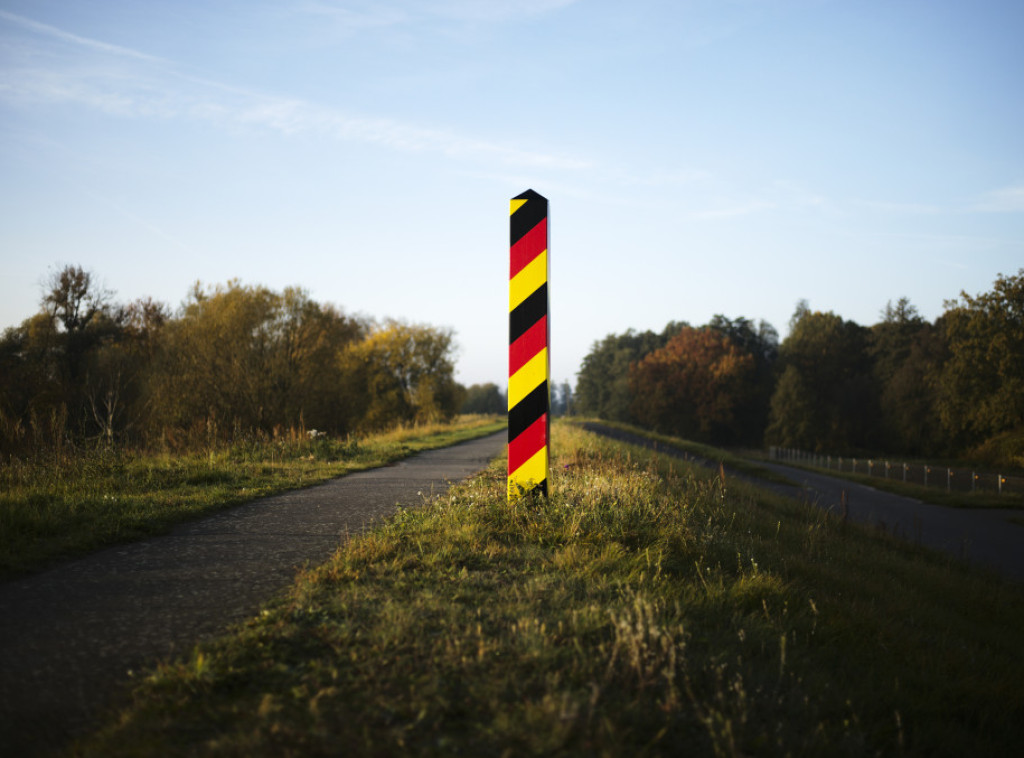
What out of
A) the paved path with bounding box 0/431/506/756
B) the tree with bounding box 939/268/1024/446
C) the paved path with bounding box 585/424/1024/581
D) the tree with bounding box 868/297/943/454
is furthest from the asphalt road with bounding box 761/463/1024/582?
the tree with bounding box 868/297/943/454

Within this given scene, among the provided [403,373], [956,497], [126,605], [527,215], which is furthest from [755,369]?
[126,605]

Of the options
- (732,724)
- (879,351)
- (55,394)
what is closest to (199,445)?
(732,724)

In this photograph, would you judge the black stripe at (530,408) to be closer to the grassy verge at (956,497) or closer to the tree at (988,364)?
the grassy verge at (956,497)

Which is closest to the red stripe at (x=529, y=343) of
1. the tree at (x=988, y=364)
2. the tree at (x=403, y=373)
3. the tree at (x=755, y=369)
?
the tree at (x=403, y=373)

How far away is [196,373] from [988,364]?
5654cm

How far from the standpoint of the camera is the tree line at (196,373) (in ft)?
56.3

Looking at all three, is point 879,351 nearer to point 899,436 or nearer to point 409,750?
point 899,436

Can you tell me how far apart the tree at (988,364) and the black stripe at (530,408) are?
184 feet

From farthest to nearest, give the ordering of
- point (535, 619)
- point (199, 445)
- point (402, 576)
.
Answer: point (199, 445), point (402, 576), point (535, 619)

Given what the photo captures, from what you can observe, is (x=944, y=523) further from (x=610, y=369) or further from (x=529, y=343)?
(x=610, y=369)

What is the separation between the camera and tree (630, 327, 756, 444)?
79625mm

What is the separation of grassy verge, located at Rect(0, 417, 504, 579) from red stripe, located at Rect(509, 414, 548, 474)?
10.2 ft

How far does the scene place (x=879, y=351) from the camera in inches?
3167

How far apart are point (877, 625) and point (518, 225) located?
13.8ft
